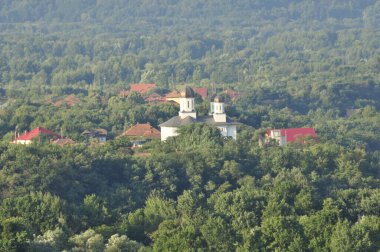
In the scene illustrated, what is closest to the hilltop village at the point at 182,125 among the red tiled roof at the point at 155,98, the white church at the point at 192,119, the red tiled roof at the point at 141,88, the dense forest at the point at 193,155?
the white church at the point at 192,119

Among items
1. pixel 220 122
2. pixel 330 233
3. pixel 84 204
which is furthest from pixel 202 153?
pixel 330 233

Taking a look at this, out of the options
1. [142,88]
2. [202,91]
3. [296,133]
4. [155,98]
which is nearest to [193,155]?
[296,133]

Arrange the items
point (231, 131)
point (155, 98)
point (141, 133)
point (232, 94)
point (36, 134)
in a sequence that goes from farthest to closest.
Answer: point (232, 94)
point (155, 98)
point (141, 133)
point (231, 131)
point (36, 134)

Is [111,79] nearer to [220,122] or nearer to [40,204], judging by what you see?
[220,122]

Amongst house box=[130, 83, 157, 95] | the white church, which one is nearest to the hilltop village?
the white church

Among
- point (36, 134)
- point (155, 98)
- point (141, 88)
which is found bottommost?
point (141, 88)

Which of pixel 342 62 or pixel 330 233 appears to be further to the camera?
pixel 342 62

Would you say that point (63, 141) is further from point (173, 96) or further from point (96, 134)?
point (173, 96)
